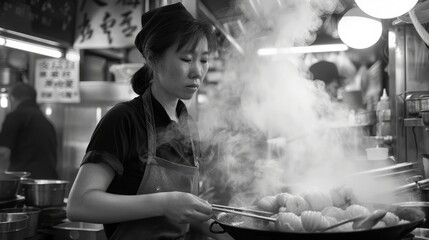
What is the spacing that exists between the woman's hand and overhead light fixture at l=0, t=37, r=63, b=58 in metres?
4.39

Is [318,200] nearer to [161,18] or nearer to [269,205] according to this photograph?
[269,205]

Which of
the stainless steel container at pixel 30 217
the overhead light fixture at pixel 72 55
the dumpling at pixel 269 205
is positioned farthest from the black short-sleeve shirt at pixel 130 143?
the overhead light fixture at pixel 72 55

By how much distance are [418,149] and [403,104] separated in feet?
1.45

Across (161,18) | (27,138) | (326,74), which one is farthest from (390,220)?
(326,74)

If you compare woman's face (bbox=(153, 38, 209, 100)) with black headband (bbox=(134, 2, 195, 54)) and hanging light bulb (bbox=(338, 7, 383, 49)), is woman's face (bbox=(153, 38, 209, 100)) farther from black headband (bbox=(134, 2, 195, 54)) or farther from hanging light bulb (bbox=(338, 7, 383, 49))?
hanging light bulb (bbox=(338, 7, 383, 49))

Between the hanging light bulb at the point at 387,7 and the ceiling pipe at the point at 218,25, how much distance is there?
1766 millimetres

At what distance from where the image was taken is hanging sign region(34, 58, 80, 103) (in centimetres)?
596

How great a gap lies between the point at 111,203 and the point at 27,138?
366cm

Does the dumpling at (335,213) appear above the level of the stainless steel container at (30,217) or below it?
above

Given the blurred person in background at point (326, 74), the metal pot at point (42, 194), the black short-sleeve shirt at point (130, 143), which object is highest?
the blurred person in background at point (326, 74)

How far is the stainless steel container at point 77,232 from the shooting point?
8.97ft

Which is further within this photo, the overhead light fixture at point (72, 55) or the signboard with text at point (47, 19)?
the overhead light fixture at point (72, 55)

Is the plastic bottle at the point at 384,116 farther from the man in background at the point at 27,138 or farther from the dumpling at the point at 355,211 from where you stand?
the man in background at the point at 27,138

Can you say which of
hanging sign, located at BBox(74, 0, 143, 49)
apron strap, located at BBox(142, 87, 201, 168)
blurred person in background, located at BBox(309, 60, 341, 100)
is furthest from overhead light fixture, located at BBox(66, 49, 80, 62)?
apron strap, located at BBox(142, 87, 201, 168)
